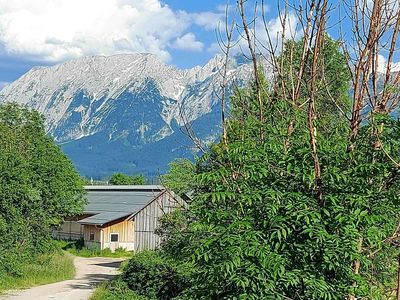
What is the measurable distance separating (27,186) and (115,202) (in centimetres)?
2014

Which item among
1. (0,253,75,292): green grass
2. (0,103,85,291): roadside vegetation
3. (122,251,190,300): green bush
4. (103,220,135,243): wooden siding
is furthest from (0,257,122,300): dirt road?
(103,220,135,243): wooden siding

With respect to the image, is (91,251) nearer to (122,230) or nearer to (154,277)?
(122,230)

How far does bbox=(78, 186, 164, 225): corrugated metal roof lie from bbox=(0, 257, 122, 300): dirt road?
6664mm

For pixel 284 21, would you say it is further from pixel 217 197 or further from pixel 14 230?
pixel 14 230

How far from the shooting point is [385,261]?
5.66 metres

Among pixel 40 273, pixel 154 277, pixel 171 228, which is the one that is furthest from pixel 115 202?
pixel 171 228

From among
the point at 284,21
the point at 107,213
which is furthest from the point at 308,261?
the point at 107,213

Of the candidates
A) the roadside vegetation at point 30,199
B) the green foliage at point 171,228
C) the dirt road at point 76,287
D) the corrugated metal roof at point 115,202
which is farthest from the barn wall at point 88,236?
the green foliage at point 171,228

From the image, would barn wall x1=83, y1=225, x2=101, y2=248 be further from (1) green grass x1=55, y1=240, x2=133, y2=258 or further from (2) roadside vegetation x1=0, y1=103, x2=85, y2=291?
(2) roadside vegetation x1=0, y1=103, x2=85, y2=291

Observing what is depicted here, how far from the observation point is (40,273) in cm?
2378

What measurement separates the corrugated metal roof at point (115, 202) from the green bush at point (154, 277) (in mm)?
15581

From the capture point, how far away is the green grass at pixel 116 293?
704 inches

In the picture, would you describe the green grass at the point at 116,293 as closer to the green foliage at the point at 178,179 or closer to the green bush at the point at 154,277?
the green bush at the point at 154,277

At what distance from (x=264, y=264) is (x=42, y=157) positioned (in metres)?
22.0
